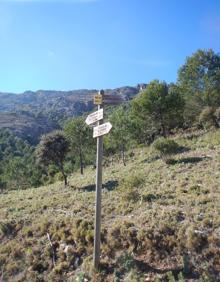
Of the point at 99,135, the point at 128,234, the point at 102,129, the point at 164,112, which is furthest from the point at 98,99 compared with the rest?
the point at 164,112

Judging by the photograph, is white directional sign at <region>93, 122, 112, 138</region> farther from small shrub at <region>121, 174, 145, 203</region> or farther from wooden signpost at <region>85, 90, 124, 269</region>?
small shrub at <region>121, 174, 145, 203</region>

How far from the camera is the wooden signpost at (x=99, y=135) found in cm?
1105

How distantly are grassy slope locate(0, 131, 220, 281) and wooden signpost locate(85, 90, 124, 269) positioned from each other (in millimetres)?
954

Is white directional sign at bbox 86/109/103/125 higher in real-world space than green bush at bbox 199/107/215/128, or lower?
lower

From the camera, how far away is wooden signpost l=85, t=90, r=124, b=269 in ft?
36.2

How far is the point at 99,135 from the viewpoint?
444 inches

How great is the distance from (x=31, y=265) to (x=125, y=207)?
5.13 meters

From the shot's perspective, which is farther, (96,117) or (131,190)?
(131,190)

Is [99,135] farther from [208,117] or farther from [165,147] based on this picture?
[208,117]

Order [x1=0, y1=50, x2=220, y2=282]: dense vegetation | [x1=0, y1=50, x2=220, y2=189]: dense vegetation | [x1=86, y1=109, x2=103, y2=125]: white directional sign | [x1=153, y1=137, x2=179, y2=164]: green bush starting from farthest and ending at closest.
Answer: [x1=0, y1=50, x2=220, y2=189]: dense vegetation → [x1=153, y1=137, x2=179, y2=164]: green bush → [x1=86, y1=109, x2=103, y2=125]: white directional sign → [x1=0, y1=50, x2=220, y2=282]: dense vegetation

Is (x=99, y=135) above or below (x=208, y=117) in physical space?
below

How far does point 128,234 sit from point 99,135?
3909 millimetres

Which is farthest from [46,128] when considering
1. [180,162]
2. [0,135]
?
[180,162]

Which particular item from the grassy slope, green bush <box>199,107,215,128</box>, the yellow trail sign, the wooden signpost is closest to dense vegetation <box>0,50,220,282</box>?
the grassy slope
